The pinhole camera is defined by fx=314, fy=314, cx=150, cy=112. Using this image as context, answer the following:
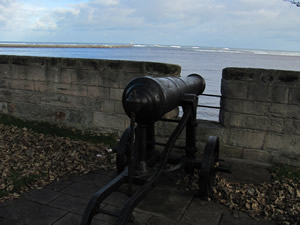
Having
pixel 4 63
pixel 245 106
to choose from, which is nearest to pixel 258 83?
pixel 245 106

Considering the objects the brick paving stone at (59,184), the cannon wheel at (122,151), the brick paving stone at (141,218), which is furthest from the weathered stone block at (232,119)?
the brick paving stone at (59,184)

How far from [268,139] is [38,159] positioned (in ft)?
11.7

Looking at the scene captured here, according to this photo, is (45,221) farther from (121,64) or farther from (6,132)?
(6,132)

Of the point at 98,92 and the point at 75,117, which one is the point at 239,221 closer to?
the point at 98,92

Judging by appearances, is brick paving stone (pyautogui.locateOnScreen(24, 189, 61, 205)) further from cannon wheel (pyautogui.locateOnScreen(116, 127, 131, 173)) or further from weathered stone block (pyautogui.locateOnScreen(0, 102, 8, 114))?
weathered stone block (pyautogui.locateOnScreen(0, 102, 8, 114))

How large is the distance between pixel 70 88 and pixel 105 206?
10.6ft

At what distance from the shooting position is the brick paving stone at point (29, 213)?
3.19 m

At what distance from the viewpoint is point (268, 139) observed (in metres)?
4.81

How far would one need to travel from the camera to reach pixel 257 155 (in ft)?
16.2

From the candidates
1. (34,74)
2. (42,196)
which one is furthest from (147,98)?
(34,74)

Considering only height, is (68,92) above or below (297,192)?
above

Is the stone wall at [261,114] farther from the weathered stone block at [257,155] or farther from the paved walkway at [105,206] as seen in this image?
the paved walkway at [105,206]

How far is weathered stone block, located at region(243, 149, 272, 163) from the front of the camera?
192 inches

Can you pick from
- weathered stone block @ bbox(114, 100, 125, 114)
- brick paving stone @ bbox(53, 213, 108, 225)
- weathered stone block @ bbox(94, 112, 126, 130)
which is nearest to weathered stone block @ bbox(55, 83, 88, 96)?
weathered stone block @ bbox(94, 112, 126, 130)
